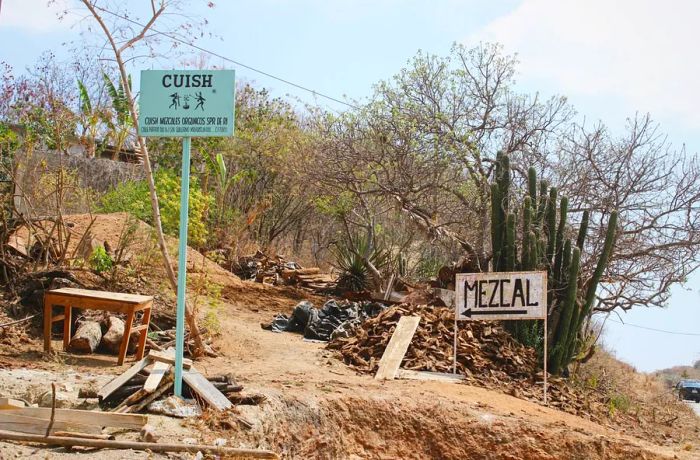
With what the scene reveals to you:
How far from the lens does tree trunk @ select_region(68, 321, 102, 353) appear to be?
9906 mm

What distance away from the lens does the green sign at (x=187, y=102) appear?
7.35 meters

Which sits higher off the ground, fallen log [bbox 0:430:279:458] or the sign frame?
the sign frame

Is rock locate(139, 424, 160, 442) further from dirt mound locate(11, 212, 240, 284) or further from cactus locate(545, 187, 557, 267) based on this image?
cactus locate(545, 187, 557, 267)

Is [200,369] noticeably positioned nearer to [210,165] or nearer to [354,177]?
[354,177]

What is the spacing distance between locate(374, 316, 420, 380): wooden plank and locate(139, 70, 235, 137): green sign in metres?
4.84

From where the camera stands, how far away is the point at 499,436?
941cm

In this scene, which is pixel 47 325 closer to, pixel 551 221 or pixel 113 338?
pixel 113 338

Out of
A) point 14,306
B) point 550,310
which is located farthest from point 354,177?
point 14,306

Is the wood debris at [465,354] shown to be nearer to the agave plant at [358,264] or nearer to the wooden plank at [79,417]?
the wooden plank at [79,417]

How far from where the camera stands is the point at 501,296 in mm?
11680

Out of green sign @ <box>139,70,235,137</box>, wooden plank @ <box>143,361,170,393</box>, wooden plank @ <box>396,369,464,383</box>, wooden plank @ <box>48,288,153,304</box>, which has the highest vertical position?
green sign @ <box>139,70,235,137</box>

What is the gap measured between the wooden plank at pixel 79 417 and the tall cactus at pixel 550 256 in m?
7.86

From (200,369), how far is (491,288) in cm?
431

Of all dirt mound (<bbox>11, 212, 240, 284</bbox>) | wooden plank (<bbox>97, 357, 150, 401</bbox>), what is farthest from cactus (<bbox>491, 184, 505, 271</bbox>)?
wooden plank (<bbox>97, 357, 150, 401</bbox>)
